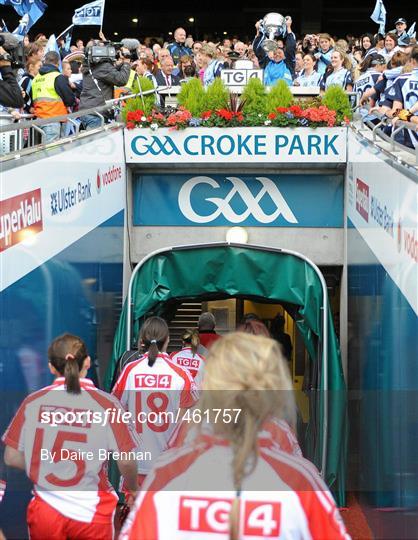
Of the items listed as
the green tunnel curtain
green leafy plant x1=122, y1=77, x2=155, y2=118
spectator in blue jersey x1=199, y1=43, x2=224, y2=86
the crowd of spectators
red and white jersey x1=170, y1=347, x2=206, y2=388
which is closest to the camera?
red and white jersey x1=170, y1=347, x2=206, y2=388

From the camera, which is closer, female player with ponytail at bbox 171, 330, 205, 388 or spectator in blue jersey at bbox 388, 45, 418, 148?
female player with ponytail at bbox 171, 330, 205, 388

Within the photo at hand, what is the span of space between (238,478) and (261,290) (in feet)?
26.8

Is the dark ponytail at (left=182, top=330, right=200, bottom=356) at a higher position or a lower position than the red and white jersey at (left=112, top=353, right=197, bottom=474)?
lower

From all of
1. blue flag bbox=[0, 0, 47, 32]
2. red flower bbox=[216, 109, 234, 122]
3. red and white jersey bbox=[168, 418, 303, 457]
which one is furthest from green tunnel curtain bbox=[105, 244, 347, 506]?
blue flag bbox=[0, 0, 47, 32]

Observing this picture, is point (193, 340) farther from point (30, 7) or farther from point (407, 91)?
point (30, 7)

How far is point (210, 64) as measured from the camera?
14.8 m

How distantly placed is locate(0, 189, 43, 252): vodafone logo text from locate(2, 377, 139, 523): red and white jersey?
1.17 meters

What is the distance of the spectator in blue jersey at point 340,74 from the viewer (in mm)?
13258

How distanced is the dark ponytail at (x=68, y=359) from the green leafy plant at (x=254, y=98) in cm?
609

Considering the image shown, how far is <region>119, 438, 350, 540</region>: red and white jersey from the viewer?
2.61 meters

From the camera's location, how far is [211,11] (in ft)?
109

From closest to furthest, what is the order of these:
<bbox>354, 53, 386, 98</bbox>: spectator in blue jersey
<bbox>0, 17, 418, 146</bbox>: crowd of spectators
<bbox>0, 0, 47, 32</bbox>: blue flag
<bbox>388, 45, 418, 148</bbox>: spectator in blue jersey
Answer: <bbox>388, 45, 418, 148</bbox>: spectator in blue jersey → <bbox>0, 17, 418, 146</bbox>: crowd of spectators → <bbox>354, 53, 386, 98</bbox>: spectator in blue jersey → <bbox>0, 0, 47, 32</bbox>: blue flag

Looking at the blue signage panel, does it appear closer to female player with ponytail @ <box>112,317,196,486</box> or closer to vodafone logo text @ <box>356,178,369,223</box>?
vodafone logo text @ <box>356,178,369,223</box>

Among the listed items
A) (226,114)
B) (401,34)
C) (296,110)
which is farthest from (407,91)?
(401,34)
